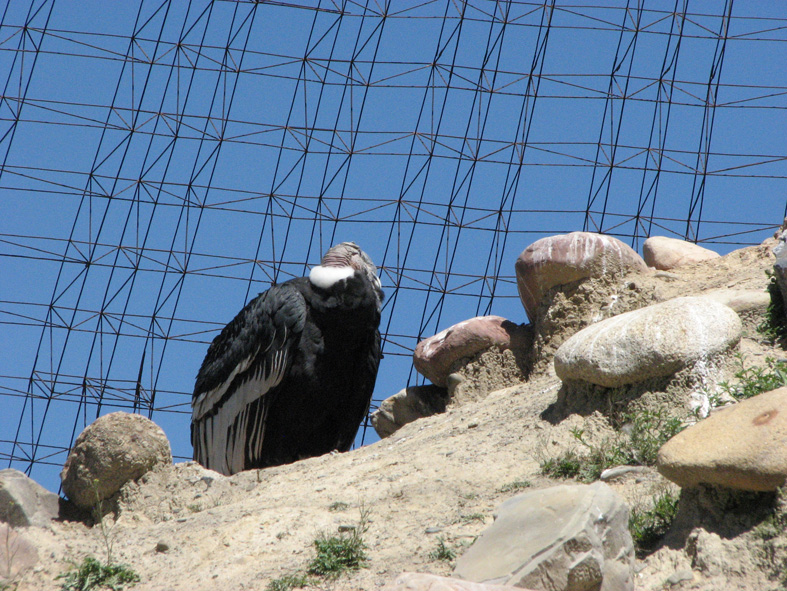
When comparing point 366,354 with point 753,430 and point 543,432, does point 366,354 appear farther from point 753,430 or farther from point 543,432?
point 753,430

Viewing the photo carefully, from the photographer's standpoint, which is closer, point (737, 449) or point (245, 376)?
point (737, 449)

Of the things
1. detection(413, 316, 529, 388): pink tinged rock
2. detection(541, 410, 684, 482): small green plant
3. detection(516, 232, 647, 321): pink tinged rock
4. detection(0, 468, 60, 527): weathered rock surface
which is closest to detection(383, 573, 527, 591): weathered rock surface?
detection(541, 410, 684, 482): small green plant

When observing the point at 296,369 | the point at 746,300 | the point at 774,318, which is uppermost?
the point at 746,300

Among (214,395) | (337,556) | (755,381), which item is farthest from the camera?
(214,395)

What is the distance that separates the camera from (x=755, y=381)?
19.6 ft

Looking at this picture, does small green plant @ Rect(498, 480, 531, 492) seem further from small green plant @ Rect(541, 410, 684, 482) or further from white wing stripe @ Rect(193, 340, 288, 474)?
white wing stripe @ Rect(193, 340, 288, 474)

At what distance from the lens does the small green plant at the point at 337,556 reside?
195 inches

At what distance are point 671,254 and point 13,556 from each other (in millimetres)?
7733

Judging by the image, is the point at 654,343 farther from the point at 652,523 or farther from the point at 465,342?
the point at 465,342

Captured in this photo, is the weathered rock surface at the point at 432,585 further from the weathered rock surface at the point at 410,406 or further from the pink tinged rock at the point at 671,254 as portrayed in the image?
the pink tinged rock at the point at 671,254

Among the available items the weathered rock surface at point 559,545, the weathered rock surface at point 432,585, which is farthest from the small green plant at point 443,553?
the weathered rock surface at point 432,585

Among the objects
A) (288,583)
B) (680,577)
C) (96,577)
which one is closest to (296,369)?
(96,577)

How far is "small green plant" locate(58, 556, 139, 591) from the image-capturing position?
17.2 ft

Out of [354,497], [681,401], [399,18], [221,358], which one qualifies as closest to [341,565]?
[354,497]
